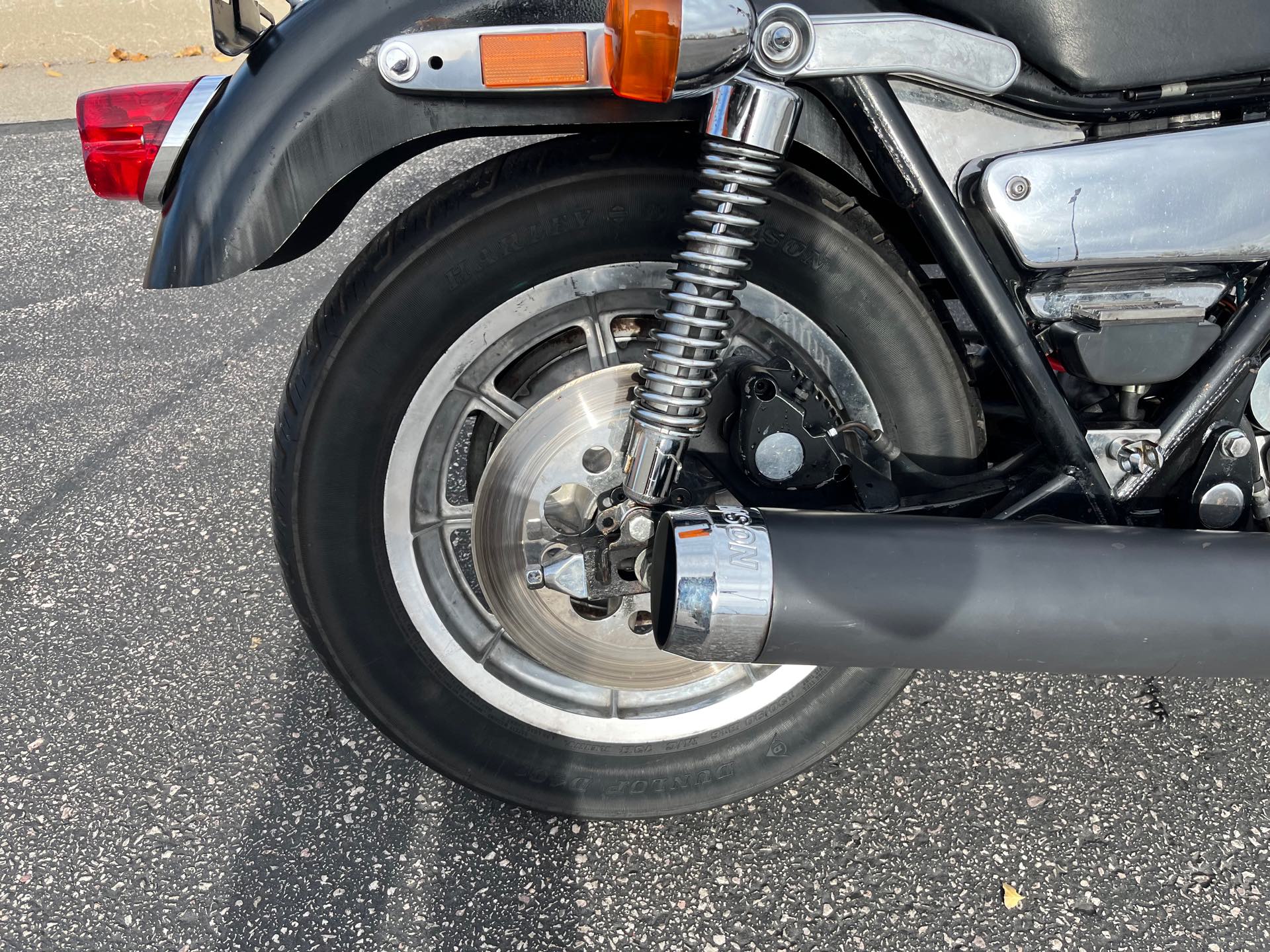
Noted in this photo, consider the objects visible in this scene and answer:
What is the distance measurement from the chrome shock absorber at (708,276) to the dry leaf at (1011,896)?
841mm

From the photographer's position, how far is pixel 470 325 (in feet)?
4.41

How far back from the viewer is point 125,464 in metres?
2.52

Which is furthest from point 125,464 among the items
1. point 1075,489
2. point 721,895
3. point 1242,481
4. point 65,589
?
point 1242,481

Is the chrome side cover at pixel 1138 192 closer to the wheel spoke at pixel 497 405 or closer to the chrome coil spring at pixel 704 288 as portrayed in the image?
the chrome coil spring at pixel 704 288

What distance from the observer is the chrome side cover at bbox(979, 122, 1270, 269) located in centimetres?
122

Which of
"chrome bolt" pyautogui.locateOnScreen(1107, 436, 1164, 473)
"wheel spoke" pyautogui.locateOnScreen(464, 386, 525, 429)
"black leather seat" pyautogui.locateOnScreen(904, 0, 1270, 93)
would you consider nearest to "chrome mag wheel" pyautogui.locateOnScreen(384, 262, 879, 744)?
"wheel spoke" pyautogui.locateOnScreen(464, 386, 525, 429)

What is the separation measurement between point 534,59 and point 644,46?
21cm

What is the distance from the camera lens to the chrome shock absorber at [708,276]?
3.71 ft

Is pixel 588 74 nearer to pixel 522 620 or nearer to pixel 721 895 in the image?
pixel 522 620

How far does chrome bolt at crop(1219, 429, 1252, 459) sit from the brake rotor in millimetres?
815

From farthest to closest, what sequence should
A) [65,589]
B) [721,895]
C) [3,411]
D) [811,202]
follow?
[3,411], [65,589], [721,895], [811,202]

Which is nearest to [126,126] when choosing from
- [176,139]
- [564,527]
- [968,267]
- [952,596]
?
[176,139]

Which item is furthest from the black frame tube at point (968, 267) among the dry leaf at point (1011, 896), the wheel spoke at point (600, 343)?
the dry leaf at point (1011, 896)

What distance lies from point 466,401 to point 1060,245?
84 cm
